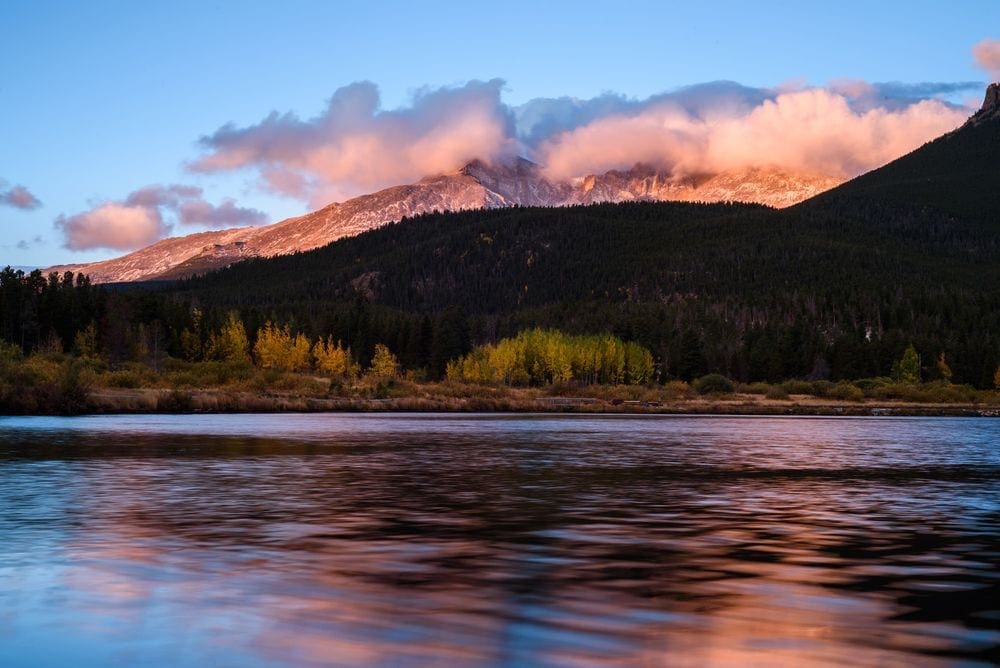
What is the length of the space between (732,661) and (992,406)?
498ft

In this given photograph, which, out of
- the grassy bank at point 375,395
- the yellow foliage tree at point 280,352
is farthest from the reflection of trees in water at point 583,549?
the yellow foliage tree at point 280,352

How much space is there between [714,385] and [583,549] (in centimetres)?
14927

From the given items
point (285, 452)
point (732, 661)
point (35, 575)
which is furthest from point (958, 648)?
point (285, 452)

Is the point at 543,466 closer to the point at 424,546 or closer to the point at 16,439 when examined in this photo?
the point at 424,546

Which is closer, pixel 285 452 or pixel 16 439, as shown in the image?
pixel 285 452

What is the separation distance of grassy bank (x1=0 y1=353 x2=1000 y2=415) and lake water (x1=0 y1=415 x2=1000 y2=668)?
5807cm

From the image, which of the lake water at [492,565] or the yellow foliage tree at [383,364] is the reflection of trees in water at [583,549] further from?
the yellow foliage tree at [383,364]

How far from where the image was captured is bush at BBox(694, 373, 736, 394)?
162 meters

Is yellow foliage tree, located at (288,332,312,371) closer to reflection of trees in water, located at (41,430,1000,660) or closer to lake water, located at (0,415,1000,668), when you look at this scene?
lake water, located at (0,415,1000,668)

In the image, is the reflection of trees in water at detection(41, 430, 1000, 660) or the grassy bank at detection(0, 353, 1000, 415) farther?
the grassy bank at detection(0, 353, 1000, 415)

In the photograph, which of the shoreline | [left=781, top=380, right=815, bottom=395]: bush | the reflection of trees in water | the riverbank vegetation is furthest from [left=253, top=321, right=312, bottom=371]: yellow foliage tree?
the reflection of trees in water

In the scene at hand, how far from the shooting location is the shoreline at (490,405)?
3804 inches

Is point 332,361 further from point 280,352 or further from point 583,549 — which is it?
point 583,549

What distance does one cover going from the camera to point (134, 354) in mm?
149750
